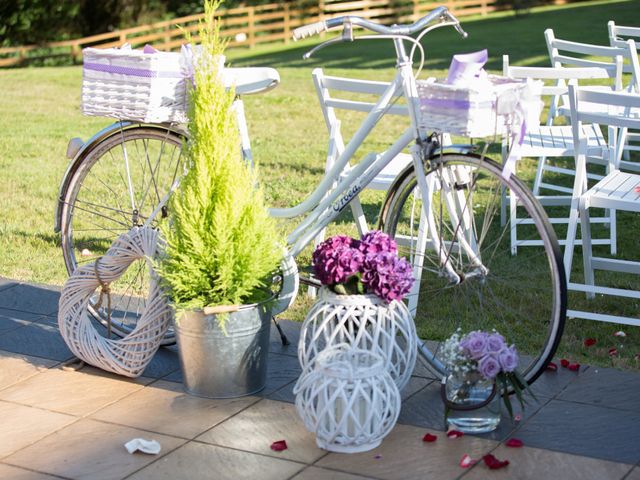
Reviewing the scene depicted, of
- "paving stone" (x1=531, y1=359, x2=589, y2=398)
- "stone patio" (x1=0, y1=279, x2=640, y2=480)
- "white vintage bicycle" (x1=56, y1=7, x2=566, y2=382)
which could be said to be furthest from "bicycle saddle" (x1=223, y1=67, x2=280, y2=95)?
"paving stone" (x1=531, y1=359, x2=589, y2=398)

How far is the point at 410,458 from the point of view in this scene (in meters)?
3.11

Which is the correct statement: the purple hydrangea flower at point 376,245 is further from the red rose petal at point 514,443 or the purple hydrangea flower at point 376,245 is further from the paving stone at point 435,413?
the red rose petal at point 514,443

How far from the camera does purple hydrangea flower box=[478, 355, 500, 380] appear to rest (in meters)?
3.19

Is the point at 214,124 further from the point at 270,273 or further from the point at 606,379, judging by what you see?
the point at 606,379

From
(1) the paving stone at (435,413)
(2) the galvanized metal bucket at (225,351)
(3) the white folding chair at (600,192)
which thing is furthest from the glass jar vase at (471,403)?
(3) the white folding chair at (600,192)

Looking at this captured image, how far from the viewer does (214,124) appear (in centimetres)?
338

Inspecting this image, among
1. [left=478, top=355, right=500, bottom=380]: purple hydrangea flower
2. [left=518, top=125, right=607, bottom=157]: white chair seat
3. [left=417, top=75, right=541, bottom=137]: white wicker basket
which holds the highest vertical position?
[left=417, top=75, right=541, bottom=137]: white wicker basket

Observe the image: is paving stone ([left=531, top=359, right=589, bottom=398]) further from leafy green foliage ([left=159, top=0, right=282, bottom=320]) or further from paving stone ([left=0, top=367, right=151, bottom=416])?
paving stone ([left=0, top=367, right=151, bottom=416])

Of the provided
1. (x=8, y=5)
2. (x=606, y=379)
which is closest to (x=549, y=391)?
(x=606, y=379)

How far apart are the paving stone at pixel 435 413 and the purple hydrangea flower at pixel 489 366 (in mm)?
221

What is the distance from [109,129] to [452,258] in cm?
157

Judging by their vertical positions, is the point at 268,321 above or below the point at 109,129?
below

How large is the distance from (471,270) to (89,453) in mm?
1446

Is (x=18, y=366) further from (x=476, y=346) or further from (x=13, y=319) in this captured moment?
(x=476, y=346)
